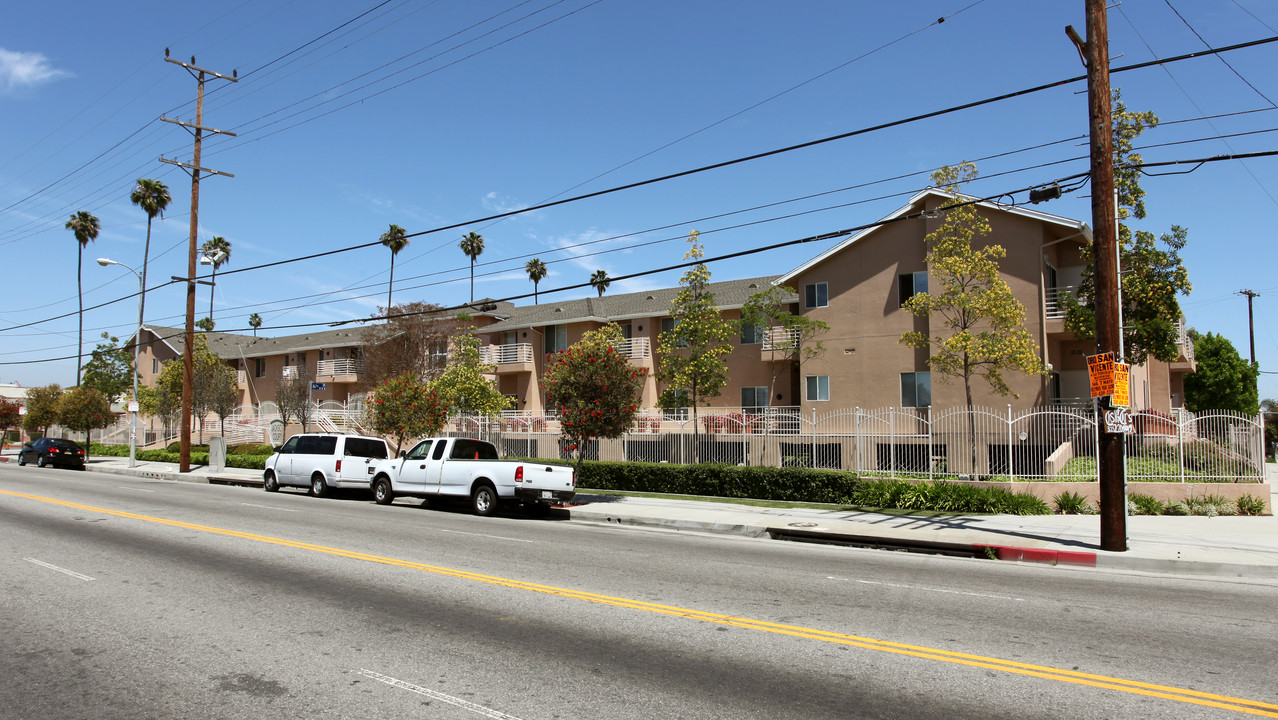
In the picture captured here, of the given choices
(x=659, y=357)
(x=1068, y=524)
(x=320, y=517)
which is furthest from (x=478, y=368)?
(x=1068, y=524)

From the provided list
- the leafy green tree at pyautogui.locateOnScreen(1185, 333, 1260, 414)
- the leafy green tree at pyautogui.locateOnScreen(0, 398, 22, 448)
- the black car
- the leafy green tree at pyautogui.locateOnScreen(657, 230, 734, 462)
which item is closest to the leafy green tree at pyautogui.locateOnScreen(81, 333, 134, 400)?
the leafy green tree at pyautogui.locateOnScreen(0, 398, 22, 448)

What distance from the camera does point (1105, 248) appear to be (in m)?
13.1

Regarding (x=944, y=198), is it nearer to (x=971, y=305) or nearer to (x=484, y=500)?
(x=971, y=305)

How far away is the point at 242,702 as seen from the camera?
540 cm

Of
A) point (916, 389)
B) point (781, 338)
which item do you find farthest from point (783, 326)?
point (916, 389)

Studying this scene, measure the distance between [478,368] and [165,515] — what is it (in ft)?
71.4

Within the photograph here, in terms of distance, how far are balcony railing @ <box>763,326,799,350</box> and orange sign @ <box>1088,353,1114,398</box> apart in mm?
19058

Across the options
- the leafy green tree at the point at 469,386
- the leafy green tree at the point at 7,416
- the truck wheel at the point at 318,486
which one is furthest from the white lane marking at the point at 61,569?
the leafy green tree at the point at 7,416

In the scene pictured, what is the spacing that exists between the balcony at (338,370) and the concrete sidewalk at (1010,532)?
3622cm

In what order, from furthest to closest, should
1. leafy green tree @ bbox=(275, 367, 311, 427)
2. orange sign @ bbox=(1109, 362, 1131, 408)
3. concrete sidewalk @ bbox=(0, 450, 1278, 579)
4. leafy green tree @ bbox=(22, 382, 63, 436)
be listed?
leafy green tree @ bbox=(22, 382, 63, 436) → leafy green tree @ bbox=(275, 367, 311, 427) → orange sign @ bbox=(1109, 362, 1131, 408) → concrete sidewalk @ bbox=(0, 450, 1278, 579)

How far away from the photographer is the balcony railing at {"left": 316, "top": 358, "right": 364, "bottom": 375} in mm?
52781

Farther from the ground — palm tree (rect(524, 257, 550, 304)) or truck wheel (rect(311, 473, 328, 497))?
palm tree (rect(524, 257, 550, 304))

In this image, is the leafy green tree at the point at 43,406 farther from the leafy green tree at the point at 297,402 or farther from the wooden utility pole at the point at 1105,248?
the wooden utility pole at the point at 1105,248

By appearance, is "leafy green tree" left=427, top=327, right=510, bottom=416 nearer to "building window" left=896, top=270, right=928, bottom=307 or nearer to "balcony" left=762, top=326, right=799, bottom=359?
"balcony" left=762, top=326, right=799, bottom=359
